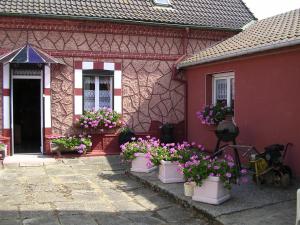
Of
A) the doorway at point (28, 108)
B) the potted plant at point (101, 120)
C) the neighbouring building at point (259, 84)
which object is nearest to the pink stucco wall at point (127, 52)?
the potted plant at point (101, 120)

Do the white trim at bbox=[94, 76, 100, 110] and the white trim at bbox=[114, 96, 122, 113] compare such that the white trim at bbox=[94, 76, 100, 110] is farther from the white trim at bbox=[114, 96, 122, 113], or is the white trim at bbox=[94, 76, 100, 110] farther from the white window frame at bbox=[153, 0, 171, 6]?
the white window frame at bbox=[153, 0, 171, 6]

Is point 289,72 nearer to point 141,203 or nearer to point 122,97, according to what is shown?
point 141,203

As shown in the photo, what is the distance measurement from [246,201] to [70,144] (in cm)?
613

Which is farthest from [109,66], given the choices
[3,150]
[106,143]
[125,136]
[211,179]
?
[211,179]

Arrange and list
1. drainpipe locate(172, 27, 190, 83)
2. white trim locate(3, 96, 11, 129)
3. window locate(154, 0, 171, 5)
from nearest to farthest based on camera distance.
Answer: white trim locate(3, 96, 11, 129) → drainpipe locate(172, 27, 190, 83) → window locate(154, 0, 171, 5)

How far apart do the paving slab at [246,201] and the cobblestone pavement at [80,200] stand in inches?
6.1

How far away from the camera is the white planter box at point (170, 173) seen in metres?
7.97

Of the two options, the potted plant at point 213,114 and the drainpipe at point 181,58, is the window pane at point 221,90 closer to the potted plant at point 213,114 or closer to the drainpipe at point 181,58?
the potted plant at point 213,114

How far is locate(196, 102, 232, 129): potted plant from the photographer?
35.7ft

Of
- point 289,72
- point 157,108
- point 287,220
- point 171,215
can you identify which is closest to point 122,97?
point 157,108

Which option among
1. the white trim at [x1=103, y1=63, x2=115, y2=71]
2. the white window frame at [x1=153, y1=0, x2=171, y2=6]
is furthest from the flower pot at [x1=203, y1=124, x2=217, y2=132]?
the white window frame at [x1=153, y1=0, x2=171, y2=6]

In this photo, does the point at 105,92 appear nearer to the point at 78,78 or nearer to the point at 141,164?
the point at 78,78

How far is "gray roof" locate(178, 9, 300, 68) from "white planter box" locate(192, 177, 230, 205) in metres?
3.08

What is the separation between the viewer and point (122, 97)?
40.9 feet
